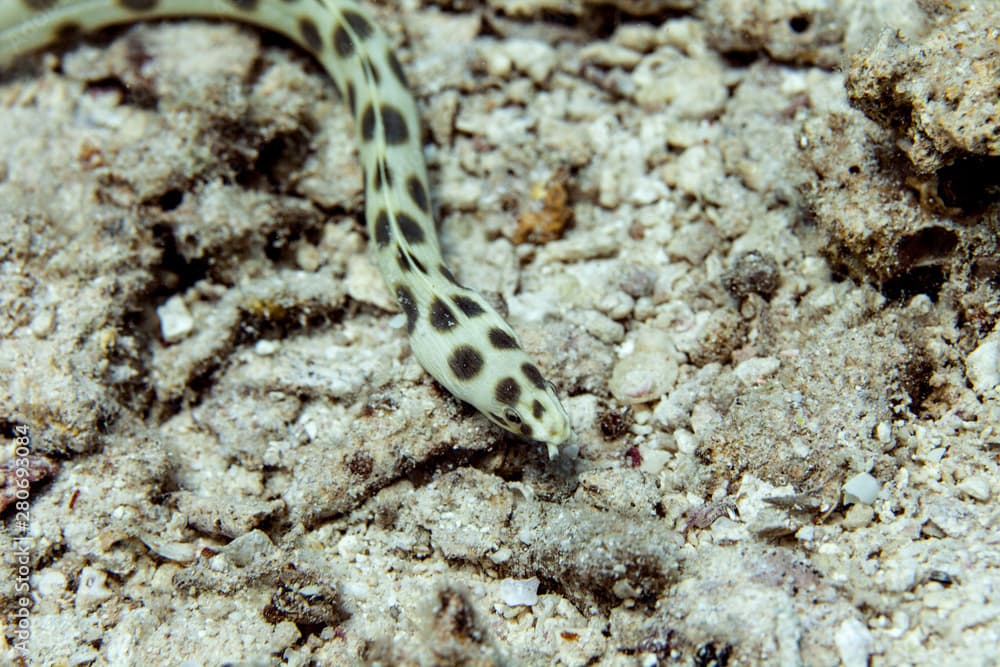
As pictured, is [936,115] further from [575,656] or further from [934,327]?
[575,656]

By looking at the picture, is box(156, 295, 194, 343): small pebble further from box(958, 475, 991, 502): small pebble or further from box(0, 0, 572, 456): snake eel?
box(958, 475, 991, 502): small pebble

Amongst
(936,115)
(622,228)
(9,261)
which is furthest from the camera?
(622,228)

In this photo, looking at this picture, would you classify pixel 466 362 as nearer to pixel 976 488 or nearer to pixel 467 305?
pixel 467 305

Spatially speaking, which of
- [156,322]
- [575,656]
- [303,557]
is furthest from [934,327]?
[156,322]

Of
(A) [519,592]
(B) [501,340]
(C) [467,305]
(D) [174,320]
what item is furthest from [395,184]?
(A) [519,592]

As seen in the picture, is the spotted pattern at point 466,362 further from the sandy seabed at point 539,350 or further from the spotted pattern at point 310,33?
the spotted pattern at point 310,33

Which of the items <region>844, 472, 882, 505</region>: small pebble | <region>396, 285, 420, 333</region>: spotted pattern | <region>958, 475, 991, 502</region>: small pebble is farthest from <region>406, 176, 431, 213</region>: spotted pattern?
<region>958, 475, 991, 502</region>: small pebble

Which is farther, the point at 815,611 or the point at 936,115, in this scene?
the point at 936,115
